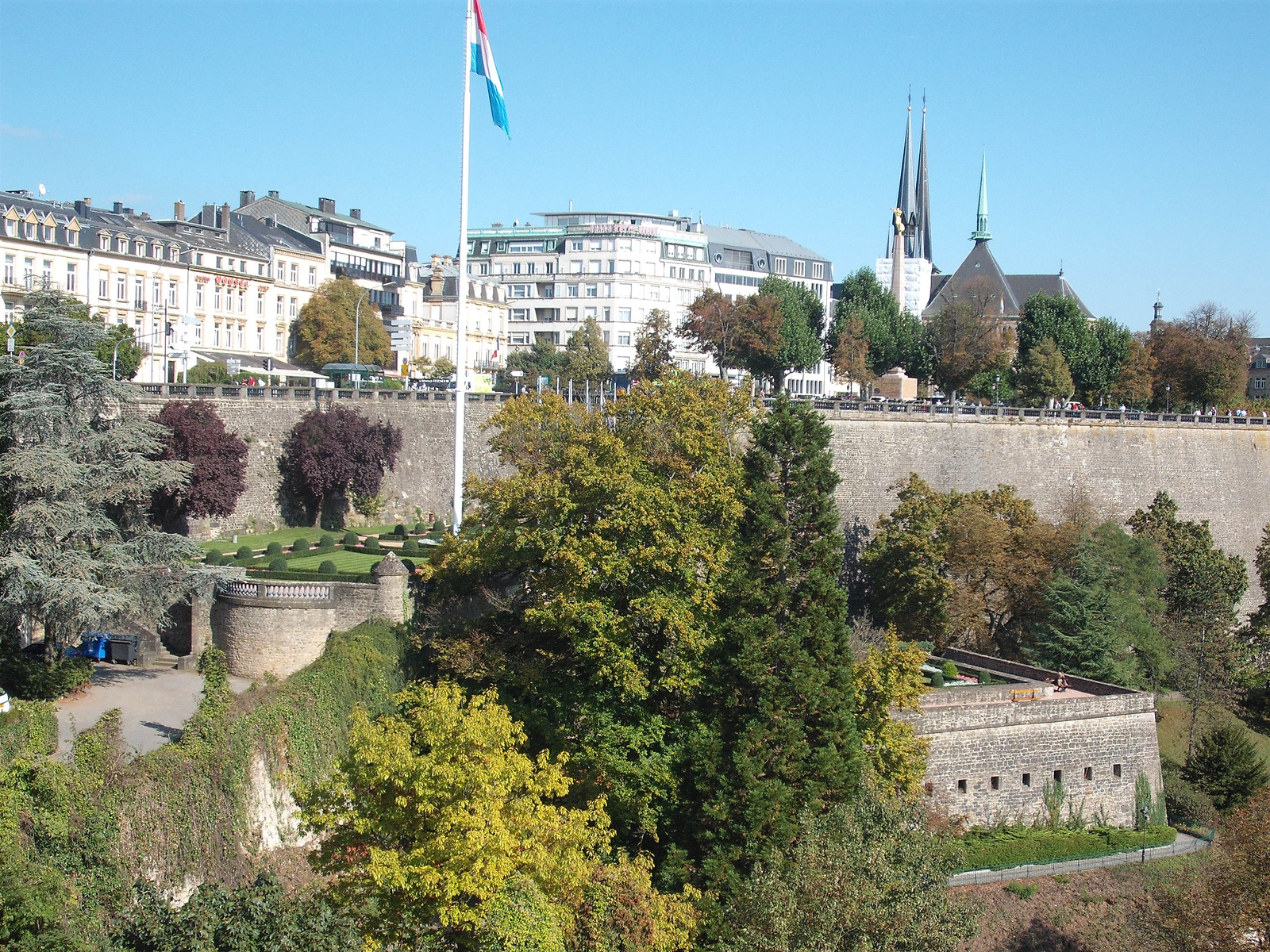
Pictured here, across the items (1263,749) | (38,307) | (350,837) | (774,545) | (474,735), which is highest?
(38,307)

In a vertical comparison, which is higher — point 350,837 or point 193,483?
point 193,483

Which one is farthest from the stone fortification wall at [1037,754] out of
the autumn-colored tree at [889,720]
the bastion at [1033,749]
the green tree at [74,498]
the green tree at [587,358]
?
the green tree at [587,358]

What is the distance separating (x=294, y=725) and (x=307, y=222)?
55009 mm

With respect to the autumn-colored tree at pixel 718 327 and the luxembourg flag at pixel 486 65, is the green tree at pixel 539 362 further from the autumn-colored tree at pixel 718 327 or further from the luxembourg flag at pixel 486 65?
the luxembourg flag at pixel 486 65

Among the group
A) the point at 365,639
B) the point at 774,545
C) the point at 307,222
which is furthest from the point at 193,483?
the point at 307,222

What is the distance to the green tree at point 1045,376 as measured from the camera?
64562 millimetres

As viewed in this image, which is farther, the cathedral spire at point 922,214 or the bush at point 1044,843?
the cathedral spire at point 922,214

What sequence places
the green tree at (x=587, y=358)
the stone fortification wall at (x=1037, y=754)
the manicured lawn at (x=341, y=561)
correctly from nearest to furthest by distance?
the stone fortification wall at (x=1037, y=754)
the manicured lawn at (x=341, y=561)
the green tree at (x=587, y=358)

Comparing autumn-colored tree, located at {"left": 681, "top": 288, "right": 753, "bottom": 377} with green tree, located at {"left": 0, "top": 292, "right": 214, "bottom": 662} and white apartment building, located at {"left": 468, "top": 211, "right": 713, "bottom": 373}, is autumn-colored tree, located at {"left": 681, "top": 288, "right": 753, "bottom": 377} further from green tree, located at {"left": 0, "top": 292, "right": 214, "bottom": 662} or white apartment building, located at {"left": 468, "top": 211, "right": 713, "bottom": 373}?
green tree, located at {"left": 0, "top": 292, "right": 214, "bottom": 662}

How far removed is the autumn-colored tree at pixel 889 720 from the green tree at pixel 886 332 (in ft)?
132

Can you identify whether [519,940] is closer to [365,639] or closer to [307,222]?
[365,639]

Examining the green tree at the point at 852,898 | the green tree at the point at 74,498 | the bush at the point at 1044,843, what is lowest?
the bush at the point at 1044,843

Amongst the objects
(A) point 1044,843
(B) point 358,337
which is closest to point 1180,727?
(A) point 1044,843

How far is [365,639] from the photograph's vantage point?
88.4 feet
